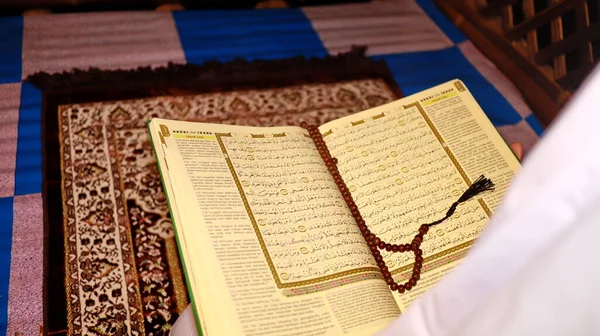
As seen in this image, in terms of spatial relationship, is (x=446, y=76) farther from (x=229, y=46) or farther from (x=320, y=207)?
(x=320, y=207)

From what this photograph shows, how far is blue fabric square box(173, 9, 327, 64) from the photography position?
131cm

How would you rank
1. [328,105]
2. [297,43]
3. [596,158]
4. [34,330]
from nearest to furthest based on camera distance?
[596,158] → [34,330] → [328,105] → [297,43]

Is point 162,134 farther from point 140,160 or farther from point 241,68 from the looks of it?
point 241,68

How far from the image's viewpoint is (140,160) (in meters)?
1.01

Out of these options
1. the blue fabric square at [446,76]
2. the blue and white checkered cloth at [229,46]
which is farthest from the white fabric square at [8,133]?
the blue fabric square at [446,76]

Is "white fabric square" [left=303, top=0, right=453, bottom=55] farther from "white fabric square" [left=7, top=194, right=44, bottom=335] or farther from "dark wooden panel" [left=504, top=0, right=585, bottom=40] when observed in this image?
"white fabric square" [left=7, top=194, right=44, bottom=335]

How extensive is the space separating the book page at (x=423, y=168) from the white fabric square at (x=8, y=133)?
1.84 feet

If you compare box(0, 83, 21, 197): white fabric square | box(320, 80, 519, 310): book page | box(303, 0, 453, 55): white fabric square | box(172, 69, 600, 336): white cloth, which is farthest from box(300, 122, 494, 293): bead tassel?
box(303, 0, 453, 55): white fabric square

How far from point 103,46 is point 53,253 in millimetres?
601

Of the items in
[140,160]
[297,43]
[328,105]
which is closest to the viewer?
[140,160]

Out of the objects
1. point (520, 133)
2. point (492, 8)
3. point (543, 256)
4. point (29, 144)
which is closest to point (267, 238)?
point (543, 256)

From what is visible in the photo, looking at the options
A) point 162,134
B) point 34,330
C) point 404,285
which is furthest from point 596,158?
point 34,330

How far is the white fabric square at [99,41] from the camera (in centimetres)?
121

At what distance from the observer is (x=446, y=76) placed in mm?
1321
